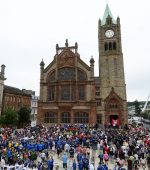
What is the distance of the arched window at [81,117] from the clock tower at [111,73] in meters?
3.98

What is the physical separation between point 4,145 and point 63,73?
112 feet

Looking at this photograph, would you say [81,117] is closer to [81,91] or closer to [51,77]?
[81,91]

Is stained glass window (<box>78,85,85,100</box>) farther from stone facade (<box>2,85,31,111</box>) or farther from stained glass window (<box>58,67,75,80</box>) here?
stone facade (<box>2,85,31,111</box>)

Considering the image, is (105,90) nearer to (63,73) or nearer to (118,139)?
(63,73)

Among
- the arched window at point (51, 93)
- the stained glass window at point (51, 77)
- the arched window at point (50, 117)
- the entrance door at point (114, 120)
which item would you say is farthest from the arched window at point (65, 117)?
the entrance door at point (114, 120)

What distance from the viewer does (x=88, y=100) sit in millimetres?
56375

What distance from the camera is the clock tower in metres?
57.2

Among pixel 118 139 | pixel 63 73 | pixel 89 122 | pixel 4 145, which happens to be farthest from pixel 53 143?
pixel 63 73

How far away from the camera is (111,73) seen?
196 feet

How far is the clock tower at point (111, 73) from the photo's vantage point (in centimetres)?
5719

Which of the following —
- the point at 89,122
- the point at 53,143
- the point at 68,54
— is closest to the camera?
the point at 53,143

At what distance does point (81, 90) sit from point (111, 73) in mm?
8507

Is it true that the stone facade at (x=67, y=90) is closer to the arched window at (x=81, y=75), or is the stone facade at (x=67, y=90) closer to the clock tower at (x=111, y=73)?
the arched window at (x=81, y=75)

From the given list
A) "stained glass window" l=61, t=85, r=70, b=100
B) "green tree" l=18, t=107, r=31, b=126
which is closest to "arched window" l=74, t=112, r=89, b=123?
"stained glass window" l=61, t=85, r=70, b=100
